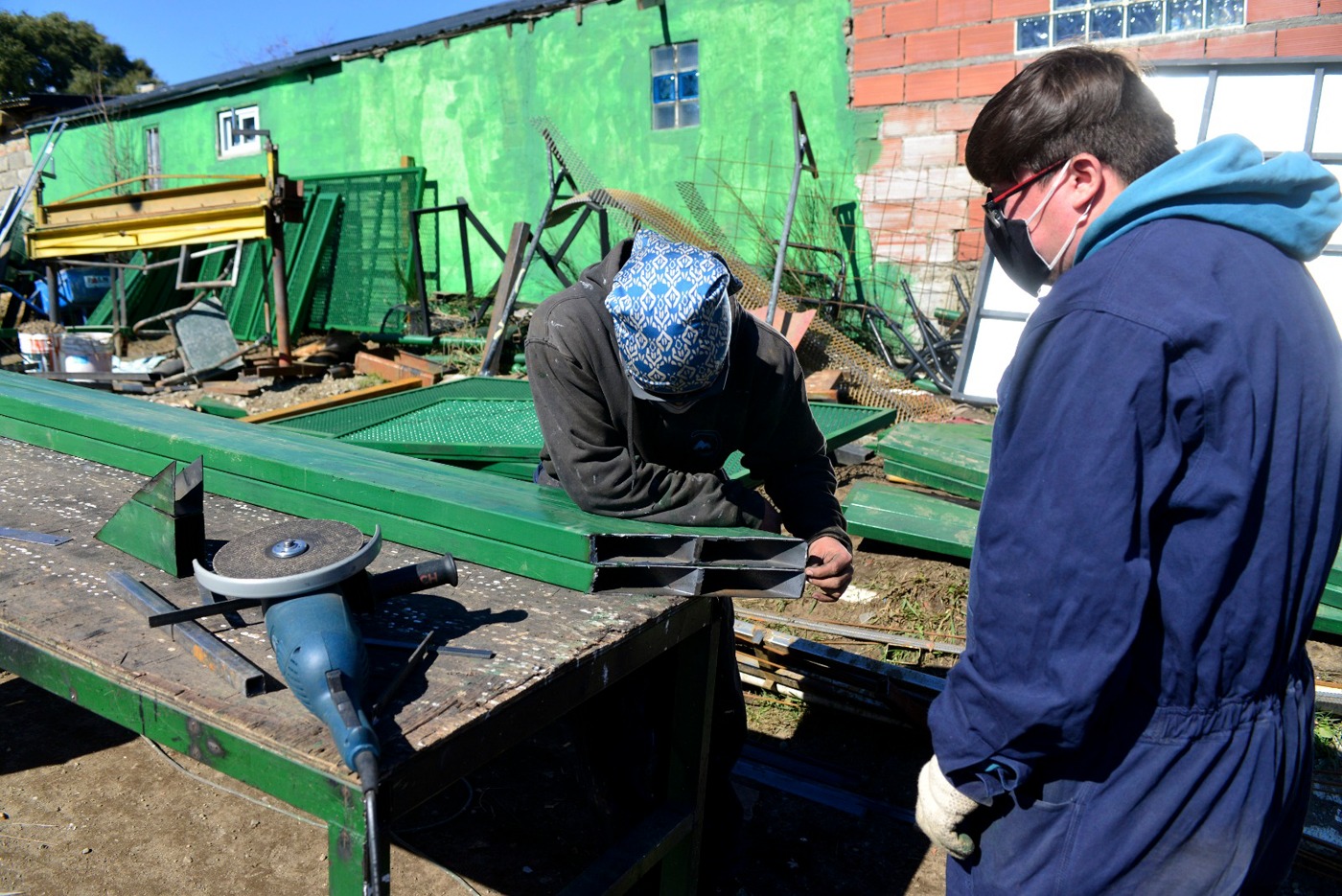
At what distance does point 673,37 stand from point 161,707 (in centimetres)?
946

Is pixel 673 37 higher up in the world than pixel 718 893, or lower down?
higher up

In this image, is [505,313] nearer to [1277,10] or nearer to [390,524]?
[390,524]

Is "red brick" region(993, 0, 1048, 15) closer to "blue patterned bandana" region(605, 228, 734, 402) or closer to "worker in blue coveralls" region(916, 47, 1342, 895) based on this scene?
"blue patterned bandana" region(605, 228, 734, 402)

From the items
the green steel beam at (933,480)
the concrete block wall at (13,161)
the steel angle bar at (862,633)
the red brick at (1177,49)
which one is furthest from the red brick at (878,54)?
the concrete block wall at (13,161)

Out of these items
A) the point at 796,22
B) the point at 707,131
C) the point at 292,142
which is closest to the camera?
the point at 796,22

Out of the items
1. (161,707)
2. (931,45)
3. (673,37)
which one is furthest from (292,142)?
(161,707)

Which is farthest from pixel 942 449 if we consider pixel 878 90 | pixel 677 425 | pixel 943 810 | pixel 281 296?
pixel 281 296

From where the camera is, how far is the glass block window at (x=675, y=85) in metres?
9.61

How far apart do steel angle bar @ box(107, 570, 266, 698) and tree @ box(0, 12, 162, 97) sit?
33829mm

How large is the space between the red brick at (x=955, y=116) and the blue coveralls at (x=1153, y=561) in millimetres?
7135

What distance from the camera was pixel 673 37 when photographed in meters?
9.63

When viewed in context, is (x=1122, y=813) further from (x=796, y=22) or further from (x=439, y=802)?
(x=796, y=22)

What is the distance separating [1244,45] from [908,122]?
8.25 ft

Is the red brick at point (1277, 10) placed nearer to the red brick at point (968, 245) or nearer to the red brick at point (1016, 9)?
the red brick at point (1016, 9)
